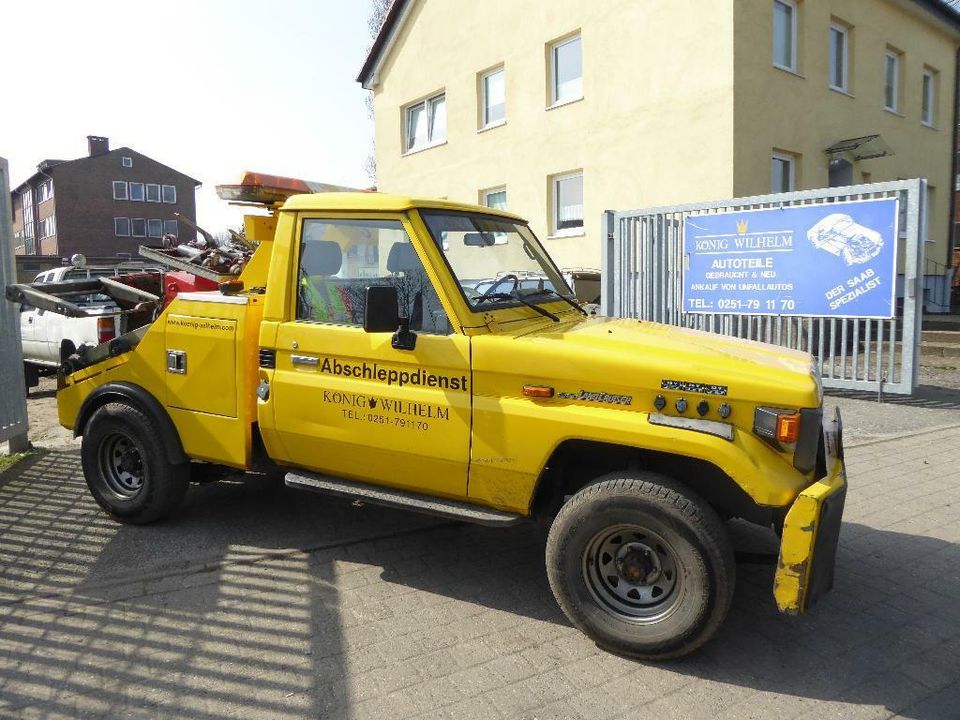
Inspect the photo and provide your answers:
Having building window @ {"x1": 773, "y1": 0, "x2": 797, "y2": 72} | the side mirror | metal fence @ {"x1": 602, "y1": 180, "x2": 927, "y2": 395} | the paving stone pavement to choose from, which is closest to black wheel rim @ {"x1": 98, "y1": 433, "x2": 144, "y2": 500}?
the paving stone pavement

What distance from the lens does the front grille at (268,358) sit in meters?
4.04

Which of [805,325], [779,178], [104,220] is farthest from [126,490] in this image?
[104,220]

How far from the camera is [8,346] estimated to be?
250 inches

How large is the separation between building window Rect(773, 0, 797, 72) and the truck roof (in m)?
12.0

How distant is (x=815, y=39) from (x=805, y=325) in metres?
8.16

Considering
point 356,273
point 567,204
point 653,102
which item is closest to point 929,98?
point 653,102

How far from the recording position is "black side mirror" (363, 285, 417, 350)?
3.43 meters

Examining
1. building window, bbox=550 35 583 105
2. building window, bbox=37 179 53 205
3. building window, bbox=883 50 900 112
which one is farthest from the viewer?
building window, bbox=37 179 53 205

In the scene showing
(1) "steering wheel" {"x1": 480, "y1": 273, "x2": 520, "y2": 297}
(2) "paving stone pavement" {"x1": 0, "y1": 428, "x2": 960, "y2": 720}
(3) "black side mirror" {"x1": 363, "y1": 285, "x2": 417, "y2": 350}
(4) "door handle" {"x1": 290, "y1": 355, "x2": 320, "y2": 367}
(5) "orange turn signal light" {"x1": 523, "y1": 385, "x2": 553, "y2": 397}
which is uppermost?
(1) "steering wheel" {"x1": 480, "y1": 273, "x2": 520, "y2": 297}

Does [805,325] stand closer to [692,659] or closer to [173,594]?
[692,659]

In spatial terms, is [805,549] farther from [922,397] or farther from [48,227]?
[48,227]

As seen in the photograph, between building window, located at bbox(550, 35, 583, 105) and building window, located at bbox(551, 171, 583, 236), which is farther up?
building window, located at bbox(550, 35, 583, 105)

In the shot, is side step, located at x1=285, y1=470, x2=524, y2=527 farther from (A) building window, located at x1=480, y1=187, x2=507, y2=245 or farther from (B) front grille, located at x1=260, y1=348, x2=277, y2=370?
(A) building window, located at x1=480, y1=187, x2=507, y2=245

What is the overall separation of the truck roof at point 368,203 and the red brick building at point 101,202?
52.4m
